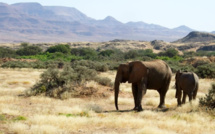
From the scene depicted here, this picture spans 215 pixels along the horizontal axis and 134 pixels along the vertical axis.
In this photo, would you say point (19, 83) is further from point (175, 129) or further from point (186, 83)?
point (175, 129)

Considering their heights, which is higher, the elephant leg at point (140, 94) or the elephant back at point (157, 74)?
the elephant back at point (157, 74)

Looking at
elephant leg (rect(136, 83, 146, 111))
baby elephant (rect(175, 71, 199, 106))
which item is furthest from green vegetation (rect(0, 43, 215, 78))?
baby elephant (rect(175, 71, 199, 106))

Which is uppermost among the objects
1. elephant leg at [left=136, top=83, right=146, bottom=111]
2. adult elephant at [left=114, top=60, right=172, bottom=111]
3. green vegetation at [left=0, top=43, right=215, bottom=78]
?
adult elephant at [left=114, top=60, right=172, bottom=111]

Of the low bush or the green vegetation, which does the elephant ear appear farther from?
the green vegetation

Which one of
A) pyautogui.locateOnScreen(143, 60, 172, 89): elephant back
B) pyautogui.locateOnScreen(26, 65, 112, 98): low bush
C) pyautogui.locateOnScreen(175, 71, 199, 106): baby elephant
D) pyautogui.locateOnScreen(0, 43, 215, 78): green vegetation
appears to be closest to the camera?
pyautogui.locateOnScreen(175, 71, 199, 106): baby elephant

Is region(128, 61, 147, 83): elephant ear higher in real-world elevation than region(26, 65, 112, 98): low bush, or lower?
higher

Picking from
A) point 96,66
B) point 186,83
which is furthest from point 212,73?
point 186,83

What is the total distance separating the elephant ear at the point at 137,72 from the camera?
13.8 m

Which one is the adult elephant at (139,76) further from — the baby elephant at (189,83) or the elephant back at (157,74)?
the baby elephant at (189,83)

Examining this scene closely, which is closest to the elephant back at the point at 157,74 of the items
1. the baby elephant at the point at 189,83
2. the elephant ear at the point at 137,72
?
the elephant ear at the point at 137,72

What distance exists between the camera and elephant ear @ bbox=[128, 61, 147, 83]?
45.1 ft

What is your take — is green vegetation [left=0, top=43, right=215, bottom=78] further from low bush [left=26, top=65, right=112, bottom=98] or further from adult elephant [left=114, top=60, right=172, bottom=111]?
adult elephant [left=114, top=60, right=172, bottom=111]

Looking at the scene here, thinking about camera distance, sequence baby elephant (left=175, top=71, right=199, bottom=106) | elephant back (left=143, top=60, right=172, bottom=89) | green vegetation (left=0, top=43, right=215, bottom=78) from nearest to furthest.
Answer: baby elephant (left=175, top=71, right=199, bottom=106)
elephant back (left=143, top=60, right=172, bottom=89)
green vegetation (left=0, top=43, right=215, bottom=78)

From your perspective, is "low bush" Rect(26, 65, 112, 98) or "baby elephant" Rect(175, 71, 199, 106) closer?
"baby elephant" Rect(175, 71, 199, 106)
